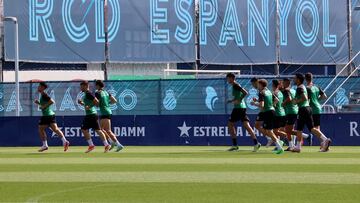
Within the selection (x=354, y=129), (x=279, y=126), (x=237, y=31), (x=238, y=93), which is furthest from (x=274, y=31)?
(x=238, y=93)

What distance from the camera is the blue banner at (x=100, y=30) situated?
46.0 meters

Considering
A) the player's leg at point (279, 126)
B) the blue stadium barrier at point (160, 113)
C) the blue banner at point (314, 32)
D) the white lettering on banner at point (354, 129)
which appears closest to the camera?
the player's leg at point (279, 126)

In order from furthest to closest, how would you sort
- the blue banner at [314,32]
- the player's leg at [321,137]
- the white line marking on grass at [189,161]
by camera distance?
the blue banner at [314,32], the player's leg at [321,137], the white line marking on grass at [189,161]

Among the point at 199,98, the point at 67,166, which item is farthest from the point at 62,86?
the point at 67,166

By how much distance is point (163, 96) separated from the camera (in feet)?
114

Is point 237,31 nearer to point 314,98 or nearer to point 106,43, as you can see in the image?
point 106,43

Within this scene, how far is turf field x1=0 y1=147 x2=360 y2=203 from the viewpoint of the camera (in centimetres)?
1251

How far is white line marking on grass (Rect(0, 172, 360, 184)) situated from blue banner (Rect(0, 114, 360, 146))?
12858mm

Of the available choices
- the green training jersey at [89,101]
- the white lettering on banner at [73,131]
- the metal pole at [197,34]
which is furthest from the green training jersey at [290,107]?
the metal pole at [197,34]

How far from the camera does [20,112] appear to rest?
36.8 metres

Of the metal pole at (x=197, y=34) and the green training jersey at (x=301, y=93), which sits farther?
the metal pole at (x=197, y=34)

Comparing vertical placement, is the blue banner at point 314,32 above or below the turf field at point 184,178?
above

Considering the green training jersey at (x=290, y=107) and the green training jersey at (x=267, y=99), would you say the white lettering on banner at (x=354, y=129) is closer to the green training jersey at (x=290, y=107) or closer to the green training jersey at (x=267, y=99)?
the green training jersey at (x=290, y=107)

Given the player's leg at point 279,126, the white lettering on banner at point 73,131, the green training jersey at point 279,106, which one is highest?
the green training jersey at point 279,106
